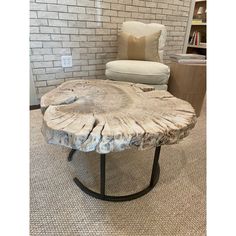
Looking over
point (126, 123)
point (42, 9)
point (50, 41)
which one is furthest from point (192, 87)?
point (42, 9)

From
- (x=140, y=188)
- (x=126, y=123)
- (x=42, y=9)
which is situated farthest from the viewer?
(x=42, y=9)

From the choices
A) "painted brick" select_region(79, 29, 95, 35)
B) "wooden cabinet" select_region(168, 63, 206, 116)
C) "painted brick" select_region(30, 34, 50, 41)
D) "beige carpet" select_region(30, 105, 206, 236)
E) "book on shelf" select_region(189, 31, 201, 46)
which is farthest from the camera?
"book on shelf" select_region(189, 31, 201, 46)

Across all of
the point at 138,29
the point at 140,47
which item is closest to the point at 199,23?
the point at 138,29

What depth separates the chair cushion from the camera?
1904 mm

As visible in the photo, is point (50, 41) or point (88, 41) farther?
point (88, 41)

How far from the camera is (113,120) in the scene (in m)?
0.81

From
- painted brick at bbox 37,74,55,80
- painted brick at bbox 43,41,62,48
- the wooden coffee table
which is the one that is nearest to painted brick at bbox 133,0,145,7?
painted brick at bbox 43,41,62,48

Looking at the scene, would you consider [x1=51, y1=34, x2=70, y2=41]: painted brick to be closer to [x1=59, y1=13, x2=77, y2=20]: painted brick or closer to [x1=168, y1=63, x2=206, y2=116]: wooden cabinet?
[x1=59, y1=13, x2=77, y2=20]: painted brick

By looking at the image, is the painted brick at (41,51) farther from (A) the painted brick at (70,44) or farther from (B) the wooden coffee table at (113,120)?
(B) the wooden coffee table at (113,120)
